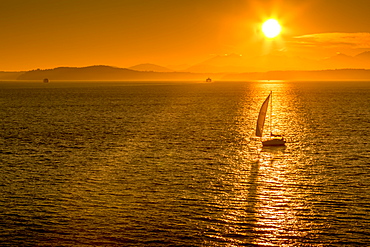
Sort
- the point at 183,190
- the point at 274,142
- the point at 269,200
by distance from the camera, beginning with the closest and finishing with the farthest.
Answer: the point at 269,200
the point at 183,190
the point at 274,142

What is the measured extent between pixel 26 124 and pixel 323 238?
3916 inches

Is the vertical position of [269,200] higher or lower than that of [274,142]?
lower

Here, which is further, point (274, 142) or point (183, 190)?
point (274, 142)

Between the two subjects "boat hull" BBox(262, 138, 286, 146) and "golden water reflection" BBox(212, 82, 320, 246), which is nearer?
"golden water reflection" BBox(212, 82, 320, 246)

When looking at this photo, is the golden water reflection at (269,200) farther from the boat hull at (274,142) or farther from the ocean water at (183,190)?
the boat hull at (274,142)

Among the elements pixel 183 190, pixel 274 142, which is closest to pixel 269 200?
pixel 183 190

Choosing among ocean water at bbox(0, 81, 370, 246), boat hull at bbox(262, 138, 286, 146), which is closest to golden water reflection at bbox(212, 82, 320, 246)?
ocean water at bbox(0, 81, 370, 246)

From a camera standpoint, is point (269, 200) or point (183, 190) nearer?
point (269, 200)

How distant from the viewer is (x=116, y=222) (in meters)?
39.8

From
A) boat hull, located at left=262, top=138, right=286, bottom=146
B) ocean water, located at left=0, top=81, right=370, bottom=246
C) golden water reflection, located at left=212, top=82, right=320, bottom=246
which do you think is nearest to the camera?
golden water reflection, located at left=212, top=82, right=320, bottom=246

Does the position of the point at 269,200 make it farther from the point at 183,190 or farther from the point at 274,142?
the point at 274,142

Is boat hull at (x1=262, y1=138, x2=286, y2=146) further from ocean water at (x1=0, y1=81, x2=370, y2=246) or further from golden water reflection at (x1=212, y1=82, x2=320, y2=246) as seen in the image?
golden water reflection at (x1=212, y1=82, x2=320, y2=246)

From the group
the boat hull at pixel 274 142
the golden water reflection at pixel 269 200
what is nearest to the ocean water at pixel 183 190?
the golden water reflection at pixel 269 200

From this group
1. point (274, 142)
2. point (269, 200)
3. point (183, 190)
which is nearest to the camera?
point (269, 200)
